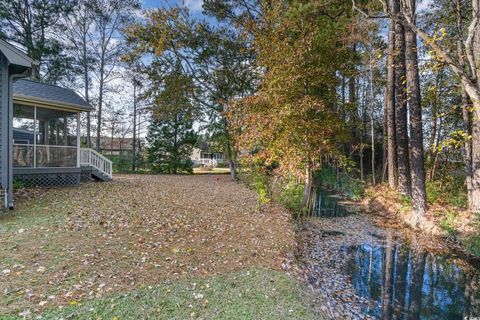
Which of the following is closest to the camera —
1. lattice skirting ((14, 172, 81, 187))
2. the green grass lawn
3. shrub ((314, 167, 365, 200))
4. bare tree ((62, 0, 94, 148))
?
the green grass lawn

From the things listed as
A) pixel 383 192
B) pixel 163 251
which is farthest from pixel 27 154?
pixel 383 192

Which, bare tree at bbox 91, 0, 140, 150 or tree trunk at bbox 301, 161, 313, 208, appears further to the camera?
bare tree at bbox 91, 0, 140, 150

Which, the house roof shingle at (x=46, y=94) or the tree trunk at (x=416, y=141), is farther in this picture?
the house roof shingle at (x=46, y=94)

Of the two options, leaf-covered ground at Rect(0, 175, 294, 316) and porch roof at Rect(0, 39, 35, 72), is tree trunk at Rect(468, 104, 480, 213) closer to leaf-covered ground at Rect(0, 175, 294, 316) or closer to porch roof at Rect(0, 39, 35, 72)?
leaf-covered ground at Rect(0, 175, 294, 316)

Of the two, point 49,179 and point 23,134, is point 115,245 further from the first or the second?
point 23,134

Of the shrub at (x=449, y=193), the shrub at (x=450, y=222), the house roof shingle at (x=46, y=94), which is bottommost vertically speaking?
the shrub at (x=450, y=222)

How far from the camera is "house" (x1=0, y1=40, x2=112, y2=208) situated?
23.8 feet

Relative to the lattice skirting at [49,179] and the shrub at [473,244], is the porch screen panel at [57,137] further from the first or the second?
the shrub at [473,244]

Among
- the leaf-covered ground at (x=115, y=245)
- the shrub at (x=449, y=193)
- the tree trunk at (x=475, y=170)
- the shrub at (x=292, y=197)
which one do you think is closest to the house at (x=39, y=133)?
the leaf-covered ground at (x=115, y=245)

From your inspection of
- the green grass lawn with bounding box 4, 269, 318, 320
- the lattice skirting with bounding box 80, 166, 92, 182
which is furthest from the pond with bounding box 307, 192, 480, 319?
the lattice skirting with bounding box 80, 166, 92, 182

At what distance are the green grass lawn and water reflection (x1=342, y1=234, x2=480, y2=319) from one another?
129 cm

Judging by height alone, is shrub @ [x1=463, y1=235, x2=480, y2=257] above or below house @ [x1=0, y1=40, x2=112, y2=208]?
below

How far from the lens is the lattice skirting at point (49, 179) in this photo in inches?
376

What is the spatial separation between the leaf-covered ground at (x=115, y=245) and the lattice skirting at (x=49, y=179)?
1.41m
